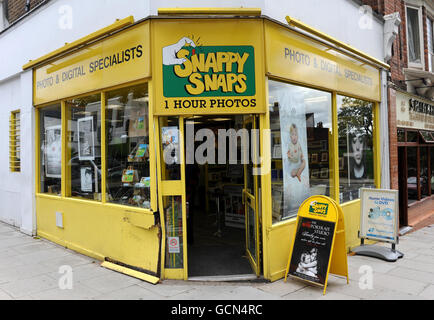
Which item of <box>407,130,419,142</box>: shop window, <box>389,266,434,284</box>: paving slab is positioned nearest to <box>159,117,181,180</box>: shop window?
<box>389,266,434,284</box>: paving slab

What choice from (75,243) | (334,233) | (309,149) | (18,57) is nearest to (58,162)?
(75,243)

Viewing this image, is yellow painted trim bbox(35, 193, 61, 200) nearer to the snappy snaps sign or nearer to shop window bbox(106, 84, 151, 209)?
shop window bbox(106, 84, 151, 209)

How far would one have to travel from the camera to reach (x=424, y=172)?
432 inches

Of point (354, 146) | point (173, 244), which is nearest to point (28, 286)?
point (173, 244)

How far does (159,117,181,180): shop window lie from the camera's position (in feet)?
16.1

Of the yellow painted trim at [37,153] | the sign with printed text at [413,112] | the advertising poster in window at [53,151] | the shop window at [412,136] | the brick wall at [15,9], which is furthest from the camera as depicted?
the shop window at [412,136]

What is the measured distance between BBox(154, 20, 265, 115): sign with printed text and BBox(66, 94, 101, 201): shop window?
1.87 m

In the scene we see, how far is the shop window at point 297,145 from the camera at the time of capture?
532 cm

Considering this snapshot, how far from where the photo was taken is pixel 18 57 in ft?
26.7

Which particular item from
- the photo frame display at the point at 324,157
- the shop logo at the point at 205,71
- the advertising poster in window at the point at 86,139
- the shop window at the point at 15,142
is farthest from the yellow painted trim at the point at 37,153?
the photo frame display at the point at 324,157

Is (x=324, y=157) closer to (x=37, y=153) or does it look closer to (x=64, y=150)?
(x=64, y=150)

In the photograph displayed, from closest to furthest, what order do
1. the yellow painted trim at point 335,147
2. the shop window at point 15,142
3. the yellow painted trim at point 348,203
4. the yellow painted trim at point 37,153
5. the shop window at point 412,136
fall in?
the yellow painted trim at point 335,147, the yellow painted trim at point 348,203, the yellow painted trim at point 37,153, the shop window at point 15,142, the shop window at point 412,136

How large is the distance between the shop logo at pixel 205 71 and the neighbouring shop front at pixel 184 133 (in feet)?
0.05

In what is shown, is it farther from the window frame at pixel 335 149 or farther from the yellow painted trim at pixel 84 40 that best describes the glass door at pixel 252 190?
the yellow painted trim at pixel 84 40
